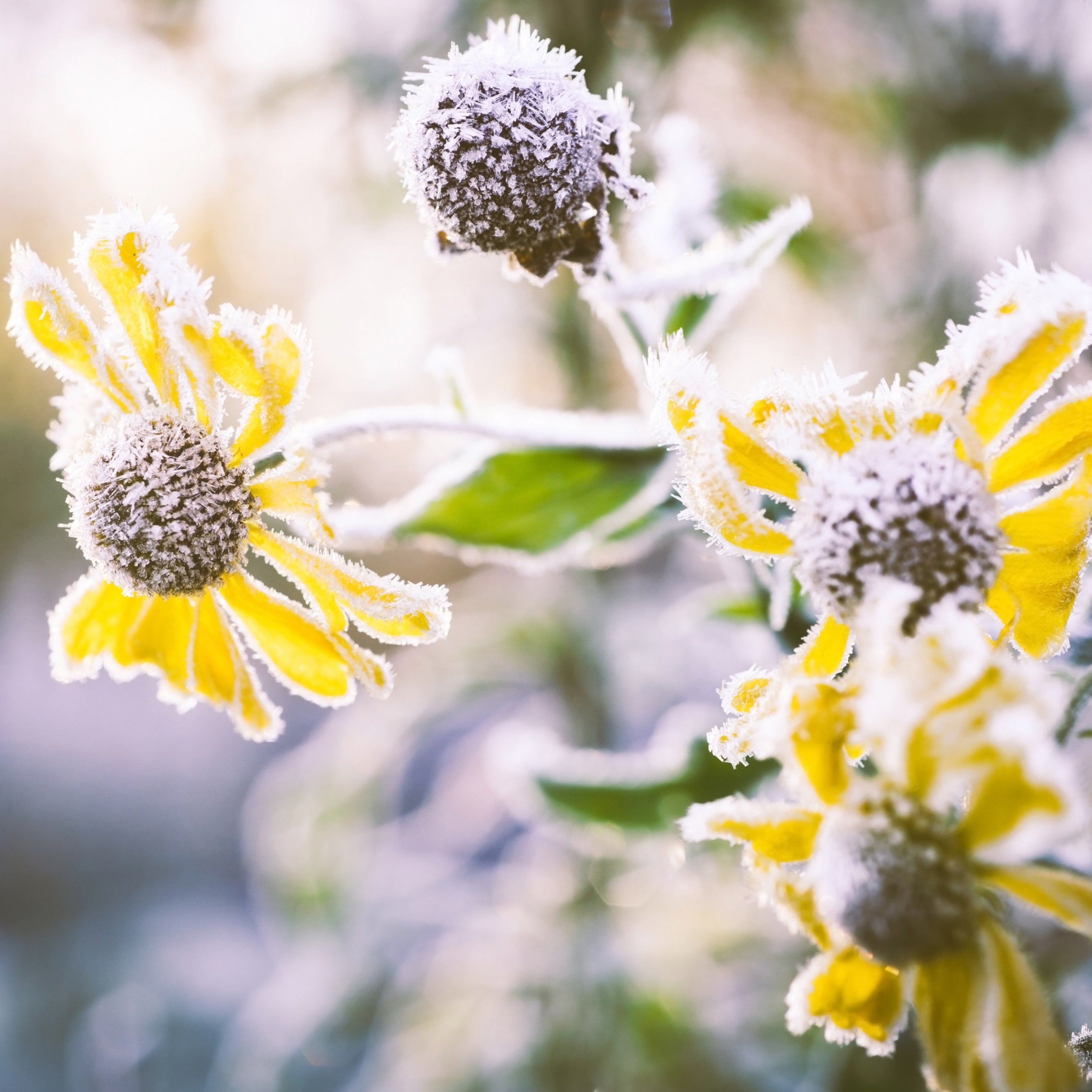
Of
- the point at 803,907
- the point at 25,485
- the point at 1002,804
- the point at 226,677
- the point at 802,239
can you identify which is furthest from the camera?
the point at 25,485

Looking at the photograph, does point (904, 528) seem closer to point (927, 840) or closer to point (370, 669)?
point (927, 840)

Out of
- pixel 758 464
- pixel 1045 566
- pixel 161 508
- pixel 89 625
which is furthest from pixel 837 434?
pixel 89 625

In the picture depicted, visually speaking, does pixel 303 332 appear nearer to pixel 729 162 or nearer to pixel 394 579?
pixel 394 579

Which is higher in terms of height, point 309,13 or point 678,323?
point 309,13

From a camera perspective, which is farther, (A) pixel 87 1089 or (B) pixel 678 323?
(A) pixel 87 1089

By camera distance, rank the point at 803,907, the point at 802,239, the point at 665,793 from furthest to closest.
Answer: the point at 802,239, the point at 665,793, the point at 803,907

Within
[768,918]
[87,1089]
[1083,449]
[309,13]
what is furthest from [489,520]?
[87,1089]
